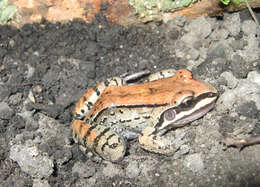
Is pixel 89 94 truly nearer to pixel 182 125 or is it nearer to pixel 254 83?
pixel 182 125

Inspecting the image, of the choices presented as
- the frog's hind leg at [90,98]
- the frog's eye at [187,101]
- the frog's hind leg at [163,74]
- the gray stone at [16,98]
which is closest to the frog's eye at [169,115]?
the frog's eye at [187,101]

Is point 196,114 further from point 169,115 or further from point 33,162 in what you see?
point 33,162

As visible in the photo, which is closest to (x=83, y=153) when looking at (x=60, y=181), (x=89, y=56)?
(x=60, y=181)

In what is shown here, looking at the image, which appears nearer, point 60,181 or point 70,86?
point 60,181

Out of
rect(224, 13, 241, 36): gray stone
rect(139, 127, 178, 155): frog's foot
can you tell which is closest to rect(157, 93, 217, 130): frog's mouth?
rect(139, 127, 178, 155): frog's foot

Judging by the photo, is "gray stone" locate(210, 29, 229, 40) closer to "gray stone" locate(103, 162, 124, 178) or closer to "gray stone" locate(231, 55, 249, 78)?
"gray stone" locate(231, 55, 249, 78)
